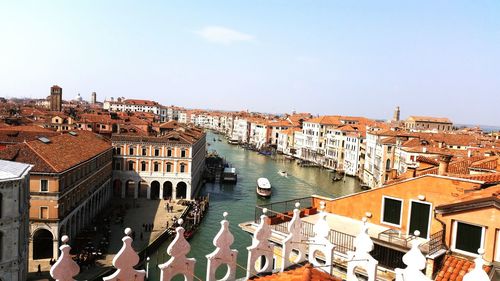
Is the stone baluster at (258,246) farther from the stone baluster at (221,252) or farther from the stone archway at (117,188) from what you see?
the stone archway at (117,188)

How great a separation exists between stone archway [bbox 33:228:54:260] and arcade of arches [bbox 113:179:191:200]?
13.2 meters

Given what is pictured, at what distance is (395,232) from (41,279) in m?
15.7

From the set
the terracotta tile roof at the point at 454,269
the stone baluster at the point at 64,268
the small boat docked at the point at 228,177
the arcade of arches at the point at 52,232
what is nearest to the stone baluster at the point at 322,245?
the stone baluster at the point at 64,268

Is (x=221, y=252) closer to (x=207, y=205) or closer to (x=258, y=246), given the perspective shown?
(x=258, y=246)

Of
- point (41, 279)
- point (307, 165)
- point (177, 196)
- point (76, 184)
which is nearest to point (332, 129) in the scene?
point (307, 165)

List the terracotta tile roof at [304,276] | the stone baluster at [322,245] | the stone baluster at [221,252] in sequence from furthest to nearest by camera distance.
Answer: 1. the stone baluster at [322,245]
2. the stone baluster at [221,252]
3. the terracotta tile roof at [304,276]

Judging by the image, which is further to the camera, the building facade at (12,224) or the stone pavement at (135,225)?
the stone pavement at (135,225)

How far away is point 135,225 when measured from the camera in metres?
27.3

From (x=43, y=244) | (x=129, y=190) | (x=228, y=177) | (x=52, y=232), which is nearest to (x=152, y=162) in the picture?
(x=129, y=190)

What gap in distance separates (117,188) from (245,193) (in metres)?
12.9

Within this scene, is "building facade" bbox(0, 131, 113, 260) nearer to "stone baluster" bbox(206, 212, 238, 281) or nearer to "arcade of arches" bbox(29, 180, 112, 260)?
"arcade of arches" bbox(29, 180, 112, 260)

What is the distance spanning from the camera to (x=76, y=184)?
24531mm

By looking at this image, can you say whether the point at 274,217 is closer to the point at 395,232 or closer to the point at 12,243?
the point at 395,232

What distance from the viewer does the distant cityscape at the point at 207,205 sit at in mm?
8148
